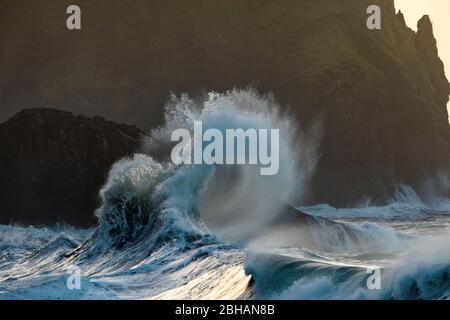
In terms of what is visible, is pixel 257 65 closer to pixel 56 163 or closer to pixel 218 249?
pixel 56 163

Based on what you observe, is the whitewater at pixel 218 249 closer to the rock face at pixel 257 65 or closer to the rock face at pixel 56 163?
the rock face at pixel 56 163

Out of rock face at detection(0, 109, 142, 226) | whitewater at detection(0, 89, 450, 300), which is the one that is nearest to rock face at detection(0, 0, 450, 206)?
rock face at detection(0, 109, 142, 226)

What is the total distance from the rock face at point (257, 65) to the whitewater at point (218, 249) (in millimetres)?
39696

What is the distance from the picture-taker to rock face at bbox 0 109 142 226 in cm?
4991

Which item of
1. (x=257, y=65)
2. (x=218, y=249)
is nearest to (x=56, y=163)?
(x=257, y=65)

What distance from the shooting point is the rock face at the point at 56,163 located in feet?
164

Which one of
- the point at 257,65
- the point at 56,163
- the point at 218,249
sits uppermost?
the point at 257,65

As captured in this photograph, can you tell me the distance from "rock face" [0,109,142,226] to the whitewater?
8887mm

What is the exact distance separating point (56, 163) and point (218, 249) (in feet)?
122

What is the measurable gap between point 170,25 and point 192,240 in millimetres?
70650

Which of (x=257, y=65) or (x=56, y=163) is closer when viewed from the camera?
(x=56, y=163)

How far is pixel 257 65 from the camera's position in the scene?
83.4 metres
